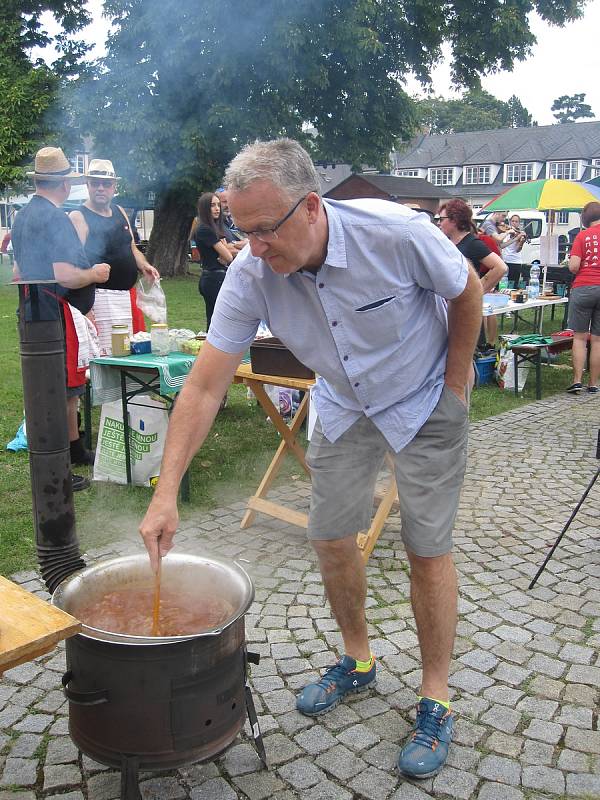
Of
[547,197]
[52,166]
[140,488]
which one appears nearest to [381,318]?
[52,166]

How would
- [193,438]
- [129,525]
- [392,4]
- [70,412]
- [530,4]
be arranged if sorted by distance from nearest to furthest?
[193,438]
[129,525]
[70,412]
[392,4]
[530,4]

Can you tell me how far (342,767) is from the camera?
2539 mm

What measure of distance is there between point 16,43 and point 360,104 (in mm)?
14195

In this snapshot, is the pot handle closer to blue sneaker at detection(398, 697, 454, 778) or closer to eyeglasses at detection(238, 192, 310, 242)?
blue sneaker at detection(398, 697, 454, 778)

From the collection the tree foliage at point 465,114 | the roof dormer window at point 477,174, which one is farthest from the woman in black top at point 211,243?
the tree foliage at point 465,114

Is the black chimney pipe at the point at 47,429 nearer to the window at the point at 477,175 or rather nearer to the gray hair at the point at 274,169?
the gray hair at the point at 274,169

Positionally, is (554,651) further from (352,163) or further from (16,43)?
(352,163)

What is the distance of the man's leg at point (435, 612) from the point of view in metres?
2.54

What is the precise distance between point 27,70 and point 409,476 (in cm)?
573

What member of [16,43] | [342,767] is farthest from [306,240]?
[16,43]

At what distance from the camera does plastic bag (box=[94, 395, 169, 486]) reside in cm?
514

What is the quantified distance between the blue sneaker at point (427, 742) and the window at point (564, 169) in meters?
63.1

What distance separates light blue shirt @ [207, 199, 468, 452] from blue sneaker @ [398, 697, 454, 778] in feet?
3.27

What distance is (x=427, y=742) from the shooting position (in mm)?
2529
